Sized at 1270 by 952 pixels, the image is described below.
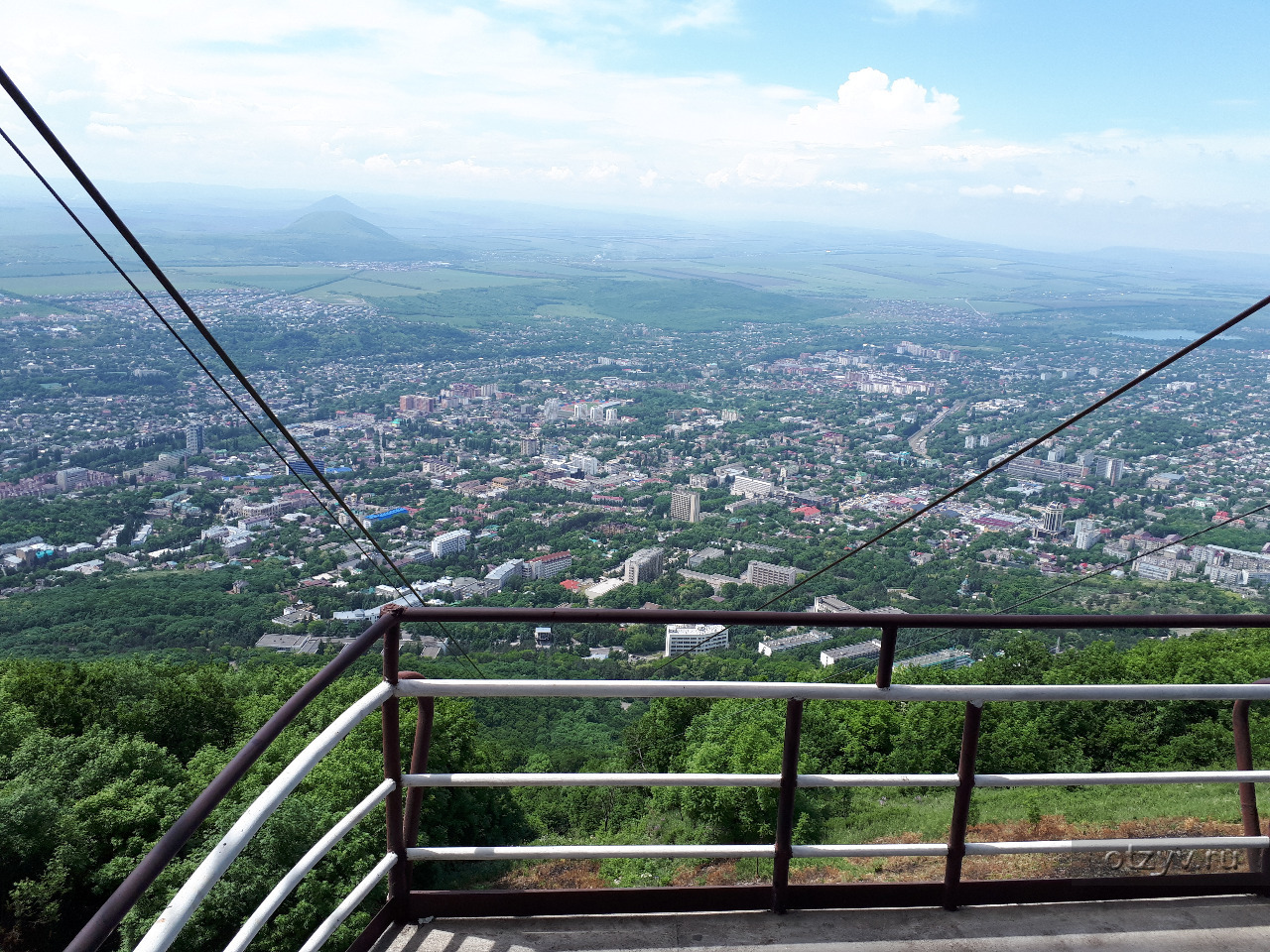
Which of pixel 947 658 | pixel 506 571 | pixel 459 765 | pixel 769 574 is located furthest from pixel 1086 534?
pixel 459 765

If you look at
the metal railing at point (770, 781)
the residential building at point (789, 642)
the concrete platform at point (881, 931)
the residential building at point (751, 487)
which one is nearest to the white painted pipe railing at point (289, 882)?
the metal railing at point (770, 781)

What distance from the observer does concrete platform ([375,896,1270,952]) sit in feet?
6.46

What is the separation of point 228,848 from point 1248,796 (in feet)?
8.24

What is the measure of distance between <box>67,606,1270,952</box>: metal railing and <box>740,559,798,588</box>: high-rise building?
25.0 meters

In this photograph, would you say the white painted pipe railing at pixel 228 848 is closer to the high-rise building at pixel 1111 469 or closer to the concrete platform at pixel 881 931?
the concrete platform at pixel 881 931

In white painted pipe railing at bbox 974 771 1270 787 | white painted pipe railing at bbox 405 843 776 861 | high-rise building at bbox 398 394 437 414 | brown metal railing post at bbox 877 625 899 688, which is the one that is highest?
brown metal railing post at bbox 877 625 899 688

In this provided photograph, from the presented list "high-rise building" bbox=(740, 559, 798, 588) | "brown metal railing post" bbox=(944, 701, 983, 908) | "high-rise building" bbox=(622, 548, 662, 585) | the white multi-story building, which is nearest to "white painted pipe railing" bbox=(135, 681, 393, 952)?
"brown metal railing post" bbox=(944, 701, 983, 908)

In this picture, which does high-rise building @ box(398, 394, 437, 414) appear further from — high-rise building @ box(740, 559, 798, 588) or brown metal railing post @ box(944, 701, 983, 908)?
brown metal railing post @ box(944, 701, 983, 908)

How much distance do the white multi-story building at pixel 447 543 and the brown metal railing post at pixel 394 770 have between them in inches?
1107

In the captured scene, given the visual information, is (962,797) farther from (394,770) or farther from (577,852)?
(394,770)

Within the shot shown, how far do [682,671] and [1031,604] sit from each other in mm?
11155

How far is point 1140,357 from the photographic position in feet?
188

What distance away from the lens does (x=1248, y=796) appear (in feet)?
7.41

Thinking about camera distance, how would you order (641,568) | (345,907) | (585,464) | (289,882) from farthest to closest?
(585,464)
(641,568)
(345,907)
(289,882)
